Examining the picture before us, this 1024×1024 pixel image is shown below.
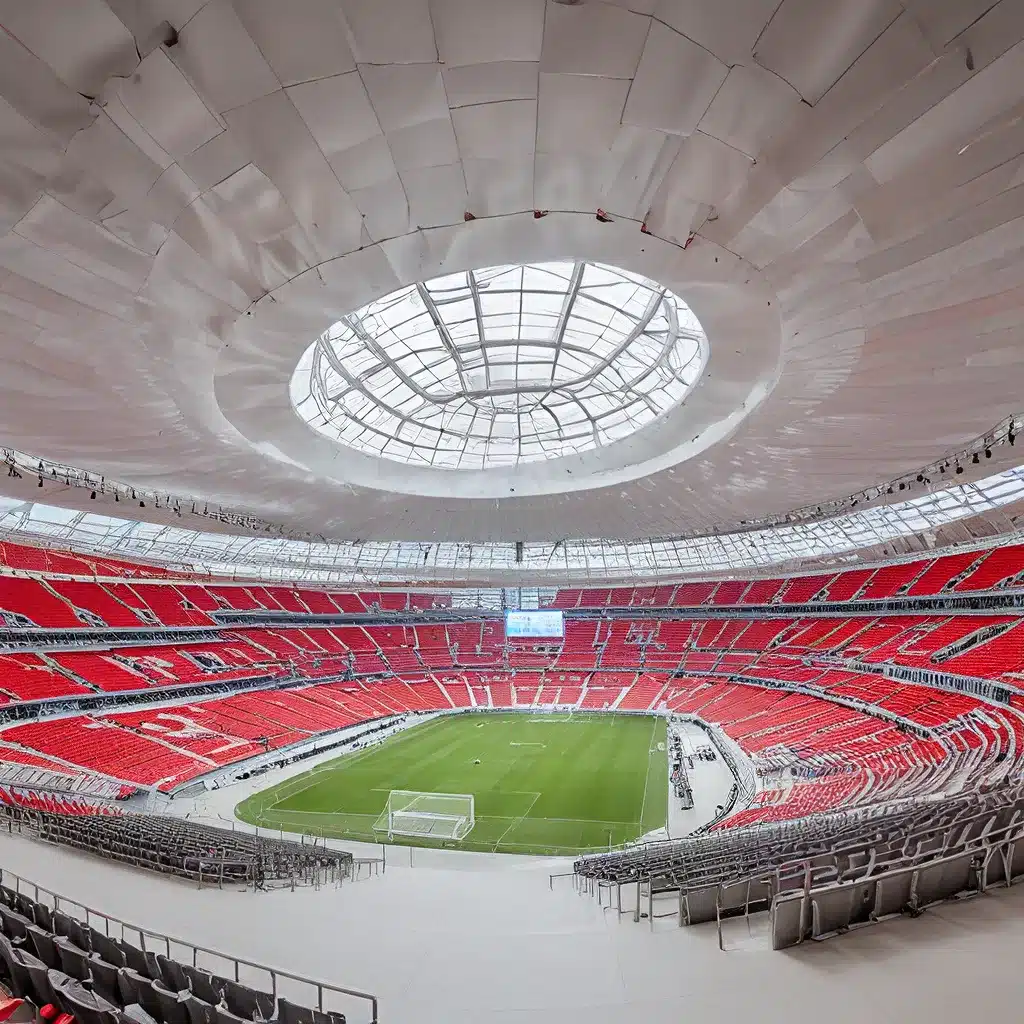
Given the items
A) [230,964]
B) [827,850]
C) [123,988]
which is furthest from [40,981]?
[827,850]

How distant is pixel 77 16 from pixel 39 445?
13.5 meters

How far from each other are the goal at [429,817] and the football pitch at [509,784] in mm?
310

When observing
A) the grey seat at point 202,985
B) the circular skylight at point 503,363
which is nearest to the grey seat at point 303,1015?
the grey seat at point 202,985

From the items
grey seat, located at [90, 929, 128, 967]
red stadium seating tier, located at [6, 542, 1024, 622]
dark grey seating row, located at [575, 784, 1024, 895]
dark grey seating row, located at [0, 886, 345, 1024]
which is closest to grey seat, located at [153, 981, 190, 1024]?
dark grey seating row, located at [0, 886, 345, 1024]

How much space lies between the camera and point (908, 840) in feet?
25.9

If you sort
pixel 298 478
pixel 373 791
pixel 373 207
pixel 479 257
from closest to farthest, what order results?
1. pixel 373 207
2. pixel 479 257
3. pixel 298 478
4. pixel 373 791

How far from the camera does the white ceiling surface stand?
505 cm

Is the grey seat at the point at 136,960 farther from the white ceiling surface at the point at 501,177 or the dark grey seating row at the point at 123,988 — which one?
the white ceiling surface at the point at 501,177

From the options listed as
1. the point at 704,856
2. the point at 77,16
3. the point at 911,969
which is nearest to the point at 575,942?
the point at 911,969

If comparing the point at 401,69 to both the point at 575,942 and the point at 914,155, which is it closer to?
the point at 914,155

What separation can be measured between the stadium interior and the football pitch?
34cm

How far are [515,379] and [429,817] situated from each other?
1556cm

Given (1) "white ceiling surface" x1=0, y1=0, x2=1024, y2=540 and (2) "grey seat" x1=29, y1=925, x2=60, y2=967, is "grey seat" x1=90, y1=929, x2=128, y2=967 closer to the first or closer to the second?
(2) "grey seat" x1=29, y1=925, x2=60, y2=967

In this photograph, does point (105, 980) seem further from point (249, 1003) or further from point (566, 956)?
point (566, 956)
